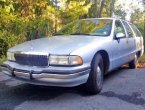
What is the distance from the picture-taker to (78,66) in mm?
4930

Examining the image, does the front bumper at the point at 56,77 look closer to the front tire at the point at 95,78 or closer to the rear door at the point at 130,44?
the front tire at the point at 95,78

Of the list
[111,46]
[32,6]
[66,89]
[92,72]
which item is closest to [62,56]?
[92,72]

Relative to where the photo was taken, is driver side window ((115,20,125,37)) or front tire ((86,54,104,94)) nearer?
front tire ((86,54,104,94))

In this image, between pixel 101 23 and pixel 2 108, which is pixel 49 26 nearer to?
pixel 101 23

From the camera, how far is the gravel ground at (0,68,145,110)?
481 cm

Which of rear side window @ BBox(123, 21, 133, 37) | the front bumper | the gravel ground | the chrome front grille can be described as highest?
rear side window @ BBox(123, 21, 133, 37)

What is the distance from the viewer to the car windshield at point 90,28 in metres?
6.41

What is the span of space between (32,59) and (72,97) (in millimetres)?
1017

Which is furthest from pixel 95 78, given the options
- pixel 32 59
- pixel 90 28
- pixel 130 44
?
pixel 130 44

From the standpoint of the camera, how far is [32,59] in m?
5.09

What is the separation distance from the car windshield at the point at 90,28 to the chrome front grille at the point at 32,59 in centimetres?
171

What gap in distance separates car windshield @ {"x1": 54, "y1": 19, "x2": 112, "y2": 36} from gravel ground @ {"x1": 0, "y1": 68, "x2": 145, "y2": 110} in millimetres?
1162

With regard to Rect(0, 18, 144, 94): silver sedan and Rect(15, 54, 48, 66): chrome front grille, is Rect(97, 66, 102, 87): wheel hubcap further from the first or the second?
Rect(15, 54, 48, 66): chrome front grille

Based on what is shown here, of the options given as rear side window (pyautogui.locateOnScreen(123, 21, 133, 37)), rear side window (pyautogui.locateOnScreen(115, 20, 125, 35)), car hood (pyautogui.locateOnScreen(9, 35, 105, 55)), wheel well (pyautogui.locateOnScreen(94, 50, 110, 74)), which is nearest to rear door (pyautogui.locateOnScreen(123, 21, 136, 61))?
rear side window (pyautogui.locateOnScreen(123, 21, 133, 37))
